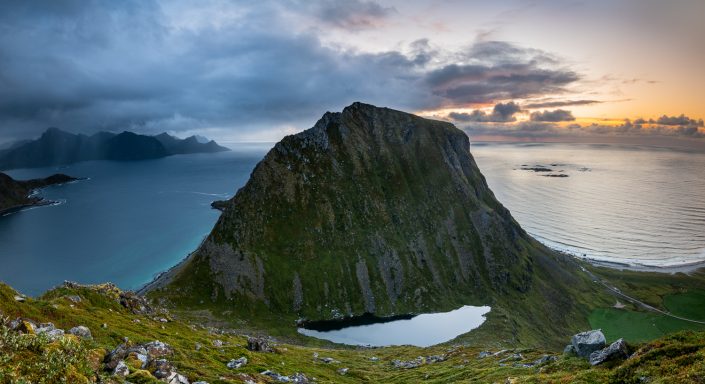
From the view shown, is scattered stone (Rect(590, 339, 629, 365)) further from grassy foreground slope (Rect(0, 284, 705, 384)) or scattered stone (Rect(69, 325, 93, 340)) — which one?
scattered stone (Rect(69, 325, 93, 340))

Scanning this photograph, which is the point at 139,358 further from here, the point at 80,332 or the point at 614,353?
the point at 614,353

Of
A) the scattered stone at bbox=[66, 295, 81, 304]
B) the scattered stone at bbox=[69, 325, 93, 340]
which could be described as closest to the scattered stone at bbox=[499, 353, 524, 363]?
the scattered stone at bbox=[69, 325, 93, 340]

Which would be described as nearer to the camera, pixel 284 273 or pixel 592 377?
pixel 592 377

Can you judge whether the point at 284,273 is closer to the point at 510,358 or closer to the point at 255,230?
the point at 255,230

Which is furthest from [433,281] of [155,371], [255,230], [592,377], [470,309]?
[155,371]

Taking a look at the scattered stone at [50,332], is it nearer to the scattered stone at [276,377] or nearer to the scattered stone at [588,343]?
the scattered stone at [276,377]

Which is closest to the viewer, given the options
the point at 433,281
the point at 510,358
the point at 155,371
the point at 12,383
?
the point at 12,383

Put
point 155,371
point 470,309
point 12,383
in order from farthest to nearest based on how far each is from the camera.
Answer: point 470,309 → point 155,371 → point 12,383
